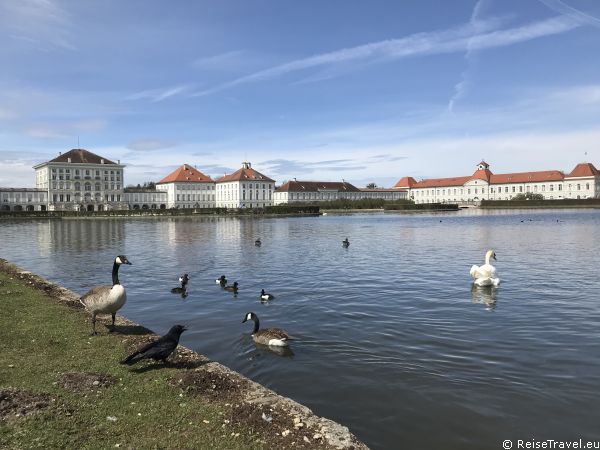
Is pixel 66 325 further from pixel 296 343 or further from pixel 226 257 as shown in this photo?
pixel 226 257

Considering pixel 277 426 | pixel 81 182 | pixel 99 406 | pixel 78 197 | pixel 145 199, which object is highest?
pixel 81 182

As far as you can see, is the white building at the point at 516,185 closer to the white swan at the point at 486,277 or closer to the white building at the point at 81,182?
the white building at the point at 81,182

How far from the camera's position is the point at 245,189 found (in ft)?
536

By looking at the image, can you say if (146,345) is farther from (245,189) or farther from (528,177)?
(528,177)

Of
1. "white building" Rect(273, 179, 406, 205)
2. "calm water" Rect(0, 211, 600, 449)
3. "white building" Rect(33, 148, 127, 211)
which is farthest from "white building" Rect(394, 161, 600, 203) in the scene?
"calm water" Rect(0, 211, 600, 449)

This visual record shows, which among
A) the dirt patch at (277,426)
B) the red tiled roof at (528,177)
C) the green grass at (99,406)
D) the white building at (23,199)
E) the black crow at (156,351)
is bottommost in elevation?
the dirt patch at (277,426)

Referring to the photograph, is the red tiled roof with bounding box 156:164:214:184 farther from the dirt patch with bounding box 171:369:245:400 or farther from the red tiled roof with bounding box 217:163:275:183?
the dirt patch with bounding box 171:369:245:400

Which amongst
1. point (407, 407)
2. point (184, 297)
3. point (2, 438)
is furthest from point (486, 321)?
point (2, 438)

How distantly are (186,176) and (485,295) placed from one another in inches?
6140

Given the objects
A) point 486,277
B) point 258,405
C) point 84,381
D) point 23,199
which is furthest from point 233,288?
point 23,199

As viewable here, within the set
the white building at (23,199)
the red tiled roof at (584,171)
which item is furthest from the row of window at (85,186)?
the red tiled roof at (584,171)

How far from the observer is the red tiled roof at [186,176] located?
162500 millimetres

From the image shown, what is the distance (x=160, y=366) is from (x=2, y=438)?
9.64 feet

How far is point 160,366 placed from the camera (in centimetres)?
809
